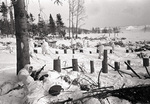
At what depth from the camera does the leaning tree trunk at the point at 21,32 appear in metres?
3.77

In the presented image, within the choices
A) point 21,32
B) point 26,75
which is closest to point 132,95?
point 26,75

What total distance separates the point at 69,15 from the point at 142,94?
27.3 metres

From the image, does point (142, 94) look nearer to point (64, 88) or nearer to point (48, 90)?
point (64, 88)

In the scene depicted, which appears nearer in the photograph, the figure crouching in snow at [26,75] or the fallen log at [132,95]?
the fallen log at [132,95]

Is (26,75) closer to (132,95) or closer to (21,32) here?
(21,32)

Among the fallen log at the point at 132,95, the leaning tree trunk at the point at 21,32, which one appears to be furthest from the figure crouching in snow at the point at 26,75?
the fallen log at the point at 132,95

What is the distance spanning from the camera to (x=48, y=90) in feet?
8.52

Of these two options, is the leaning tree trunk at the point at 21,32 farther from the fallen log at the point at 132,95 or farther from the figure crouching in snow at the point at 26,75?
the fallen log at the point at 132,95

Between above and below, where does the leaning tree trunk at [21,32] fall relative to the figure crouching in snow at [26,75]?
A: above

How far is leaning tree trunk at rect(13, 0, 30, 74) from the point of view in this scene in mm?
3768

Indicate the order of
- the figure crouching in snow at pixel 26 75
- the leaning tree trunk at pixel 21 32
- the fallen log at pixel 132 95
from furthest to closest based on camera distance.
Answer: the leaning tree trunk at pixel 21 32 < the figure crouching in snow at pixel 26 75 < the fallen log at pixel 132 95

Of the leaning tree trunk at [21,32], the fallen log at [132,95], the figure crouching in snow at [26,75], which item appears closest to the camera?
the fallen log at [132,95]

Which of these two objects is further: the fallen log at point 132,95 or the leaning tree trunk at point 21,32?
the leaning tree trunk at point 21,32

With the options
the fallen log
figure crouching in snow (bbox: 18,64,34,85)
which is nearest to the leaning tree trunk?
figure crouching in snow (bbox: 18,64,34,85)
